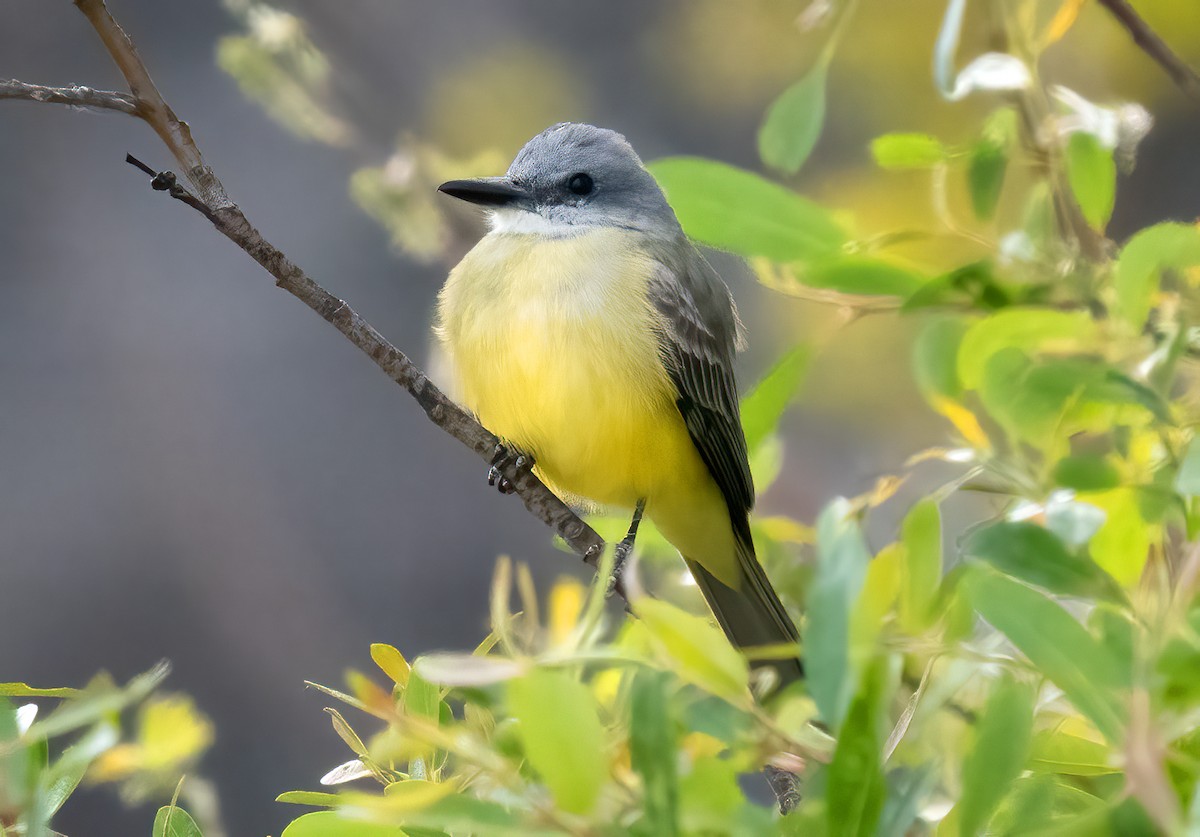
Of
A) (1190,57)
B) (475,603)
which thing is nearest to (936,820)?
(1190,57)

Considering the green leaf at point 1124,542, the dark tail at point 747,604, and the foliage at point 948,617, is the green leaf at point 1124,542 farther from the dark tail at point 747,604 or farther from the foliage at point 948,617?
the dark tail at point 747,604

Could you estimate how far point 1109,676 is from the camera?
0.32 meters

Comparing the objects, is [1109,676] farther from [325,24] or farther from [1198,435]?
[325,24]

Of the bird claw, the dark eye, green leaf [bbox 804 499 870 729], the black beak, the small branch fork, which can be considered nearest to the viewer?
green leaf [bbox 804 499 870 729]

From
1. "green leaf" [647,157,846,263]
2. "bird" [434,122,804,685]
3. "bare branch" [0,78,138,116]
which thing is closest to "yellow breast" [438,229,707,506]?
"bird" [434,122,804,685]

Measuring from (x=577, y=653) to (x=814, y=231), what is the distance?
0.26m

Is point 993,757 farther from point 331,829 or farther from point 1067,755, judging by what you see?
point 331,829

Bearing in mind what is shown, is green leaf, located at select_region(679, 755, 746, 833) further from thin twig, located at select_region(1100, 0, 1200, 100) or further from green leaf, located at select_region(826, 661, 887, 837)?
thin twig, located at select_region(1100, 0, 1200, 100)

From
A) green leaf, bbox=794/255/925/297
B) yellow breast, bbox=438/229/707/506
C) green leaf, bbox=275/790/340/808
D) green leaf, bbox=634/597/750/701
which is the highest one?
yellow breast, bbox=438/229/707/506

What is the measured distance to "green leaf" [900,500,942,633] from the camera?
39cm

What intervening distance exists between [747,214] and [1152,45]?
0.21 meters

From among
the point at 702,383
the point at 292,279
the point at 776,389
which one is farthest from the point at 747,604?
the point at 776,389

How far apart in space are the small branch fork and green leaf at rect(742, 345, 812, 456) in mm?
286

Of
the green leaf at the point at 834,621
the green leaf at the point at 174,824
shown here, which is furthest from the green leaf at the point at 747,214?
the green leaf at the point at 174,824
